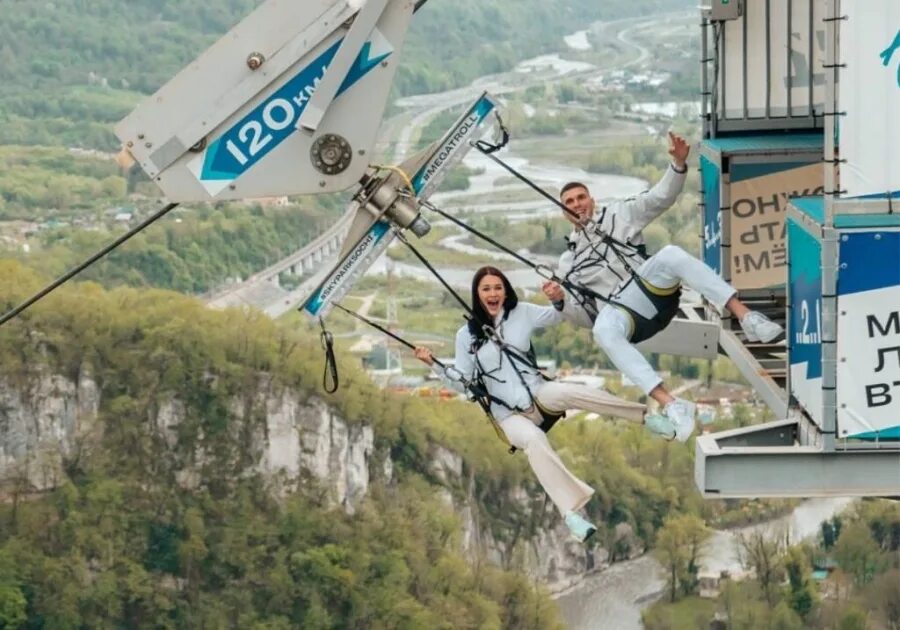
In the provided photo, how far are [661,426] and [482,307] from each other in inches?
60.2

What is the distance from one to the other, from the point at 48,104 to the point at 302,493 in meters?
61.2

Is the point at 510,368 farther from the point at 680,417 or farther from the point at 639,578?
the point at 639,578

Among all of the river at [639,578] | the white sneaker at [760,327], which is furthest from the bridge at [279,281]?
the white sneaker at [760,327]

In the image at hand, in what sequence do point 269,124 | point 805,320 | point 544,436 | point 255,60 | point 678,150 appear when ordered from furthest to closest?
point 678,150 < point 544,436 < point 269,124 < point 255,60 < point 805,320

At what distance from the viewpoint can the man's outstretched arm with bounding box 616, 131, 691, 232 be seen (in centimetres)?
1694

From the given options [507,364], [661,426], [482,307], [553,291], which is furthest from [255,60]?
[661,426]

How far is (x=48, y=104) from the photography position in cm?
13412

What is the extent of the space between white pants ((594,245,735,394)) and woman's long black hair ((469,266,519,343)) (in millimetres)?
495

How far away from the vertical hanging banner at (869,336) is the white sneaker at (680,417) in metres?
0.79

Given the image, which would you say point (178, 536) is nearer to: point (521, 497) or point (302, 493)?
point (302, 493)

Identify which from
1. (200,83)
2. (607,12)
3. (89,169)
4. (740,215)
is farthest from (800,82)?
(607,12)

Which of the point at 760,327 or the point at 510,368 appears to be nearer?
the point at 760,327

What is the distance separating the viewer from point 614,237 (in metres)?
17.3

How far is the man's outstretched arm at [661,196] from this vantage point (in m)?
16.9
